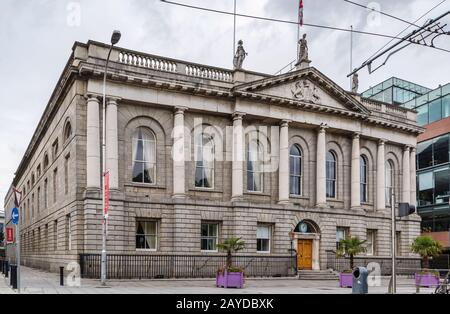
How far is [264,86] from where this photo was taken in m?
36.3

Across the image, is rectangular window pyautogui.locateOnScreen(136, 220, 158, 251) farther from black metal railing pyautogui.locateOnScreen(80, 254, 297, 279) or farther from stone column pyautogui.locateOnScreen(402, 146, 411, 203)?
stone column pyautogui.locateOnScreen(402, 146, 411, 203)

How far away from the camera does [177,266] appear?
105 feet

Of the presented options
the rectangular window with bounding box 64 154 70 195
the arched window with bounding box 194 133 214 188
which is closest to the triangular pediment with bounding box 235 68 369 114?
the arched window with bounding box 194 133 214 188

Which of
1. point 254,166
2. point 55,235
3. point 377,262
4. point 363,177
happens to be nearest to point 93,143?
point 55,235

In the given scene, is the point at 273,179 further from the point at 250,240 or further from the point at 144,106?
the point at 144,106

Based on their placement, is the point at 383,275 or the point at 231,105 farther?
the point at 383,275

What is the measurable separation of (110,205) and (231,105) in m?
10.8

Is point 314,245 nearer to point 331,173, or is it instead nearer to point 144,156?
point 331,173

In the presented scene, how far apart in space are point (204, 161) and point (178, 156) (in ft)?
7.43

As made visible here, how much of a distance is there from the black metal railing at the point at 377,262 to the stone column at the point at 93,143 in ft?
55.0

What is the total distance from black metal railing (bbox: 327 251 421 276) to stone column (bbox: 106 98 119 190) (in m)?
15.7

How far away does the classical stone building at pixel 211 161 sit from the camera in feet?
103
